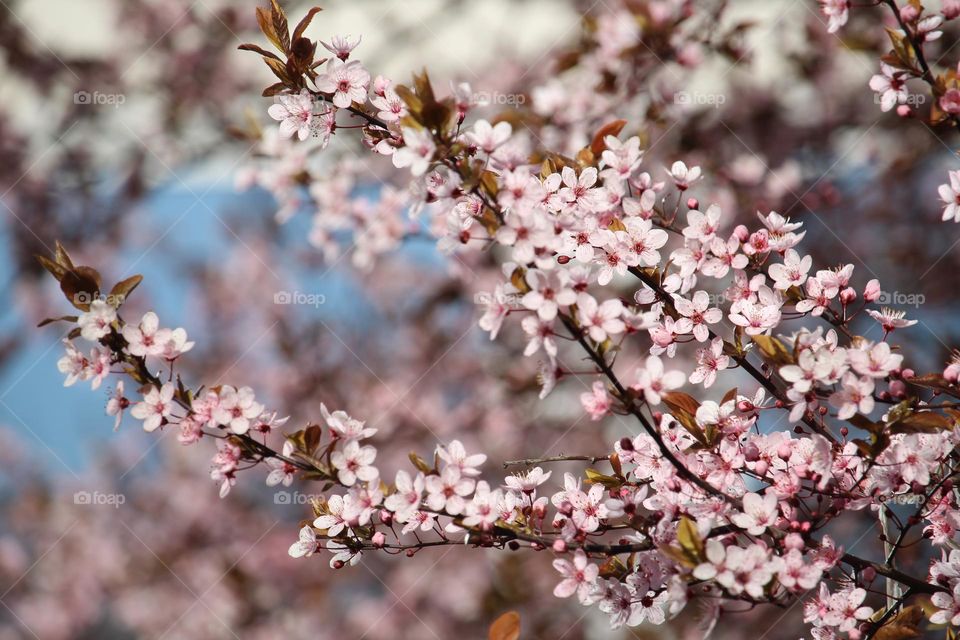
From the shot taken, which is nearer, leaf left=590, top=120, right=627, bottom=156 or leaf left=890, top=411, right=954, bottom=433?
leaf left=890, top=411, right=954, bottom=433

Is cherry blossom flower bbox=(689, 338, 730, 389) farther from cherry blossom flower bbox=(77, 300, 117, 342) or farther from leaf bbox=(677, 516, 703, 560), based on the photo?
cherry blossom flower bbox=(77, 300, 117, 342)

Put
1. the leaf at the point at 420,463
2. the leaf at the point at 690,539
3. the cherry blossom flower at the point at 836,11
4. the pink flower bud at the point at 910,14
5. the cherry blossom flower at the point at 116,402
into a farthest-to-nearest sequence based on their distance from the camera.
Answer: the cherry blossom flower at the point at 836,11
the pink flower bud at the point at 910,14
the cherry blossom flower at the point at 116,402
the leaf at the point at 420,463
the leaf at the point at 690,539

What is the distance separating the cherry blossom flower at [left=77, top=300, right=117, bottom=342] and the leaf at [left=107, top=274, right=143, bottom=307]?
2 centimetres

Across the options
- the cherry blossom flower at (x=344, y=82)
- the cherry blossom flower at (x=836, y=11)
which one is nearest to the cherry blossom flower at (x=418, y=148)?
the cherry blossom flower at (x=344, y=82)

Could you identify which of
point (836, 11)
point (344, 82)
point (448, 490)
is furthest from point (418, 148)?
point (836, 11)

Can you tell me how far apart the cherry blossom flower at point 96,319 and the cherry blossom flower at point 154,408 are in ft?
0.42

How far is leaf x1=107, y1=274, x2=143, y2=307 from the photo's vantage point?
45.6 inches

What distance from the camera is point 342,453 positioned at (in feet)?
3.93

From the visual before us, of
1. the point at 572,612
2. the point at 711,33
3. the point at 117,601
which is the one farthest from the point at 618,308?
the point at 117,601

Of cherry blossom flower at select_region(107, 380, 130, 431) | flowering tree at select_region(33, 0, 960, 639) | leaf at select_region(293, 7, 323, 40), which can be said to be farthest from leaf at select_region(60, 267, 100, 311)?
leaf at select_region(293, 7, 323, 40)

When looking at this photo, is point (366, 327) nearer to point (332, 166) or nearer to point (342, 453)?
point (332, 166)

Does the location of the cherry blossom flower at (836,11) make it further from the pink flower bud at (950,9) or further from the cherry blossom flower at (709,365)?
the cherry blossom flower at (709,365)

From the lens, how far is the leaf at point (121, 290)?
45.6 inches

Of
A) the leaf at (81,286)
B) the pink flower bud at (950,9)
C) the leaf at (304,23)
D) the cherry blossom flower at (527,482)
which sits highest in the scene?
the pink flower bud at (950,9)
